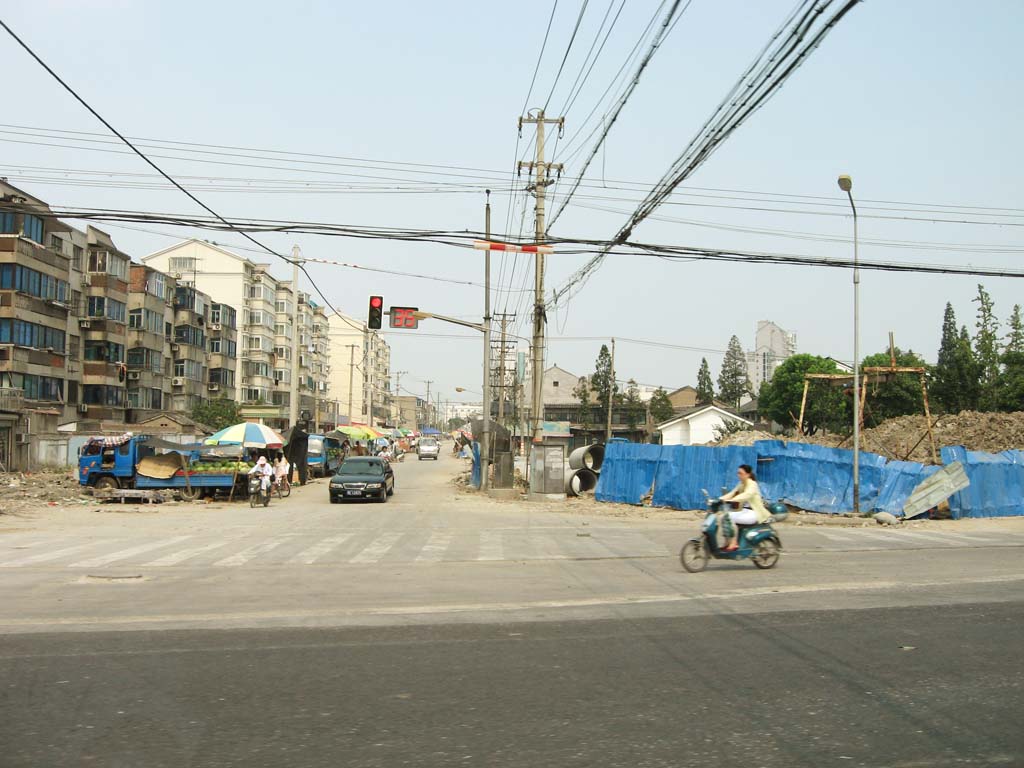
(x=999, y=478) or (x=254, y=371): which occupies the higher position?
(x=254, y=371)

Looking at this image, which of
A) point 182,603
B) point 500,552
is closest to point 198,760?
point 182,603

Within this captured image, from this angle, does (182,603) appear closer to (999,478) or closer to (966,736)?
(966,736)

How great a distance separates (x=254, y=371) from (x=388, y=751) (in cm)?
8685

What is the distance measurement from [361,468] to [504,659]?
25.0 meters

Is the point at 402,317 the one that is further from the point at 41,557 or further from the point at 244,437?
the point at 41,557

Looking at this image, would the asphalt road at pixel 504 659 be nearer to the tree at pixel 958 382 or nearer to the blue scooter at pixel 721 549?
the blue scooter at pixel 721 549

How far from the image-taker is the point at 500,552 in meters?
16.7

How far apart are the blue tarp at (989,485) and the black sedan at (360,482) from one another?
18.5 metres

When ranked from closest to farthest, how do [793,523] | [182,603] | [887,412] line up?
1. [182,603]
2. [793,523]
3. [887,412]

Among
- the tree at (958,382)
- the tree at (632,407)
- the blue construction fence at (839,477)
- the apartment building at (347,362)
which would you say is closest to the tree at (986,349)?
the tree at (958,382)

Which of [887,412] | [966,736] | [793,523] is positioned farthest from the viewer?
[887,412]

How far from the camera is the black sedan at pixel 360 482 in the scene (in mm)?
30531

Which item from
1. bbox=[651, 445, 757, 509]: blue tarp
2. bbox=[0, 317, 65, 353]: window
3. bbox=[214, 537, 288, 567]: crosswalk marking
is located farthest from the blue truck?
bbox=[0, 317, 65, 353]: window

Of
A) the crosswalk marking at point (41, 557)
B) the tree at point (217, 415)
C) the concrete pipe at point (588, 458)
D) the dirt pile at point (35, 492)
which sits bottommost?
the dirt pile at point (35, 492)
